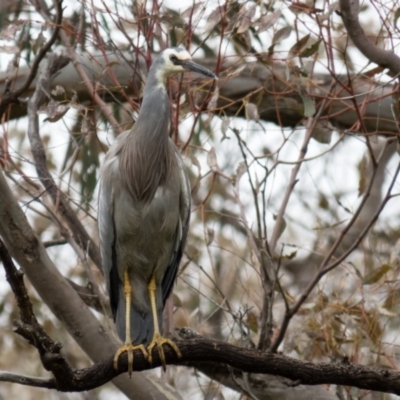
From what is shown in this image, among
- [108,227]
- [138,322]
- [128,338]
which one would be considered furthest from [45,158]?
[128,338]

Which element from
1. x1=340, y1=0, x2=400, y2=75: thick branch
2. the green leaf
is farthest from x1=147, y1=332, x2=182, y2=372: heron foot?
x1=340, y1=0, x2=400, y2=75: thick branch

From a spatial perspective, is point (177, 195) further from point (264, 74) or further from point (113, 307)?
point (264, 74)

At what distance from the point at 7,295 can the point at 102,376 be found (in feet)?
9.66

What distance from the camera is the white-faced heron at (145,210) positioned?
3504mm

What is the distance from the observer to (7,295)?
5695 millimetres

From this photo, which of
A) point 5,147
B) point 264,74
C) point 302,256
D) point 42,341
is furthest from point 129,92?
point 42,341

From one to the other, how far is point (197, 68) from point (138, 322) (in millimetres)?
1021

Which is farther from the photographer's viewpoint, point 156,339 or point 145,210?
point 145,210

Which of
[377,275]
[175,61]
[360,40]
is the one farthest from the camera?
[377,275]

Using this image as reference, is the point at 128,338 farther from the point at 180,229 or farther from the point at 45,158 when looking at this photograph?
the point at 45,158

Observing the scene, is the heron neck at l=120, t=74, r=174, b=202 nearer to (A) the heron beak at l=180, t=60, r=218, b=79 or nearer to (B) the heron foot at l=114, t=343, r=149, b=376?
(A) the heron beak at l=180, t=60, r=218, b=79

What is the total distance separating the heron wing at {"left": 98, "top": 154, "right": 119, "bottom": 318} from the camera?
11.6 ft

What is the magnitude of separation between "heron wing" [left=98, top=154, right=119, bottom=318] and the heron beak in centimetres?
49

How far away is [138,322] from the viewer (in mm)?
3592
